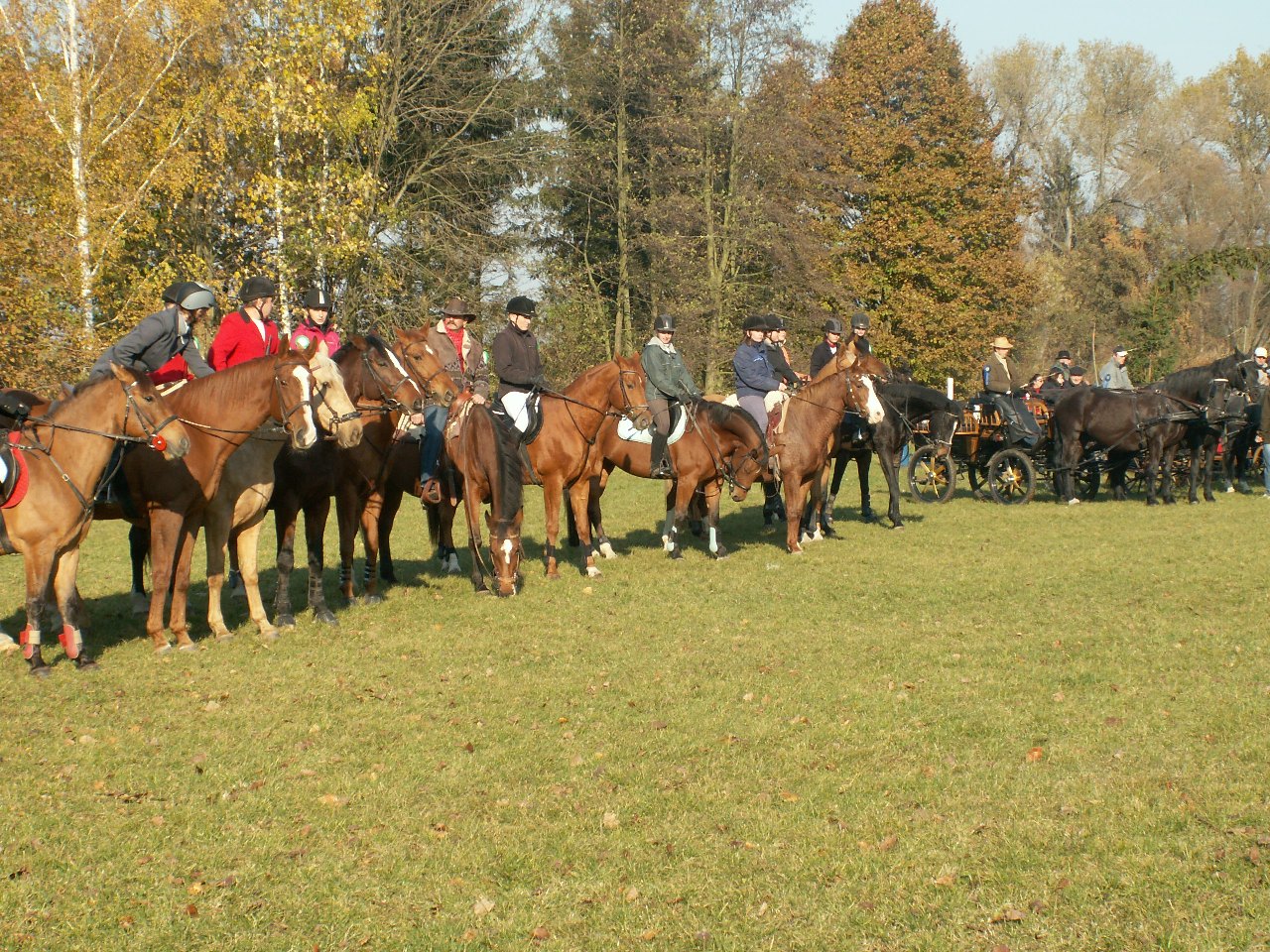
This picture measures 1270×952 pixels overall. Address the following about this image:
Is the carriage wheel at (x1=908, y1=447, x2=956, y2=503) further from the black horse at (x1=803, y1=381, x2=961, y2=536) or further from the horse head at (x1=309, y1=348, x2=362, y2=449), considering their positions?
the horse head at (x1=309, y1=348, x2=362, y2=449)

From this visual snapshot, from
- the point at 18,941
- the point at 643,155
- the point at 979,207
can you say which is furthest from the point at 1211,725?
the point at 979,207

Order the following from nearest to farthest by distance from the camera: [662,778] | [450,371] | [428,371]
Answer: [662,778], [428,371], [450,371]

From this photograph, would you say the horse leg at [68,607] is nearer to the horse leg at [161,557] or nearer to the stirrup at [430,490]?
the horse leg at [161,557]

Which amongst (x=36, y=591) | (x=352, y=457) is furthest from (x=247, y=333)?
(x=36, y=591)

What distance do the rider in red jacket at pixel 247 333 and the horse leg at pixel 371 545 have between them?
1.87m

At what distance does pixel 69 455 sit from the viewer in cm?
877

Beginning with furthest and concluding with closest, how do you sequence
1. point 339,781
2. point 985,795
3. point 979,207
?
point 979,207 → point 339,781 → point 985,795

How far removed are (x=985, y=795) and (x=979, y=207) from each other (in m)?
38.2

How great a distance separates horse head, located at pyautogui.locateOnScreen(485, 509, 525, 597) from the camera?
1179 centimetres

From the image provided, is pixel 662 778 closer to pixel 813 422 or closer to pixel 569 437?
pixel 569 437

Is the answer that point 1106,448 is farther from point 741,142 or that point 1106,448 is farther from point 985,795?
point 741,142

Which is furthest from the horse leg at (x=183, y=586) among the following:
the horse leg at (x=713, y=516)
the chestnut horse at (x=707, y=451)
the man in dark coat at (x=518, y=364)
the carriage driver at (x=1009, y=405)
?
the carriage driver at (x=1009, y=405)

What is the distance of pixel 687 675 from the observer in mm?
8812

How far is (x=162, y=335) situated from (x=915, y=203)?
33854mm
